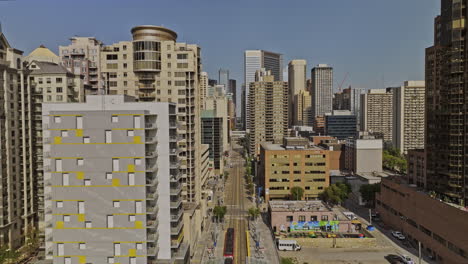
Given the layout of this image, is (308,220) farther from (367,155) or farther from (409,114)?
(409,114)

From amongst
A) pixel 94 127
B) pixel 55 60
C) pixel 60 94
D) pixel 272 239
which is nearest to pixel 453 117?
pixel 272 239

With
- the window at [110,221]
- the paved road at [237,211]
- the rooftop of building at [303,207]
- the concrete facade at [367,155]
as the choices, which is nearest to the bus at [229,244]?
the paved road at [237,211]

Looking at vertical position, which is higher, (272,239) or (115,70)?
(115,70)

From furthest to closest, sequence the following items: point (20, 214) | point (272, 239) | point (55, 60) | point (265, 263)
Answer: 1. point (55, 60)
2. point (272, 239)
3. point (20, 214)
4. point (265, 263)

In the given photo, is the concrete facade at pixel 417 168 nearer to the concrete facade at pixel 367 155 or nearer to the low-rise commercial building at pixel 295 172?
the low-rise commercial building at pixel 295 172

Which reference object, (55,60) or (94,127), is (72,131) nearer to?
(94,127)
